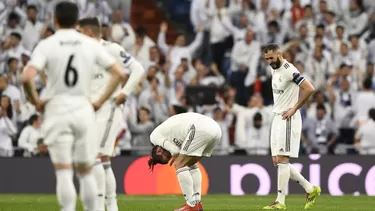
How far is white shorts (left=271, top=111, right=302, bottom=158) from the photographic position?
16203 millimetres

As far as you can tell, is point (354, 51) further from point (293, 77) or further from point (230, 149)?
point (293, 77)

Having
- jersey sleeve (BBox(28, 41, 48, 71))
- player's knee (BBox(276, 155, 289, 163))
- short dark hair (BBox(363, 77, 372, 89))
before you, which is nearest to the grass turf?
player's knee (BBox(276, 155, 289, 163))

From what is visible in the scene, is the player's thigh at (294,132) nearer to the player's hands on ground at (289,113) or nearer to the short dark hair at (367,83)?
the player's hands on ground at (289,113)

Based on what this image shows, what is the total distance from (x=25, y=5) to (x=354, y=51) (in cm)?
860

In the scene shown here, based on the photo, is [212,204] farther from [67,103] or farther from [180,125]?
[67,103]

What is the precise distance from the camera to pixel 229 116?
79.7 feet

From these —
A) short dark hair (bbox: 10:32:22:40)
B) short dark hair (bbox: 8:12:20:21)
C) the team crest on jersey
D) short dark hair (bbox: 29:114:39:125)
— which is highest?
short dark hair (bbox: 8:12:20:21)

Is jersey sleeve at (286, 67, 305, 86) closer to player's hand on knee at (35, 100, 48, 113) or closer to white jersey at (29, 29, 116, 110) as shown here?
white jersey at (29, 29, 116, 110)

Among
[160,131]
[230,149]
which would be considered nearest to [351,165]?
[230,149]

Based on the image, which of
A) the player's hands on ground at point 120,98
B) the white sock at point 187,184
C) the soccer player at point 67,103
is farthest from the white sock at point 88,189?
the white sock at point 187,184

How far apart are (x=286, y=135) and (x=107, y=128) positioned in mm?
4327

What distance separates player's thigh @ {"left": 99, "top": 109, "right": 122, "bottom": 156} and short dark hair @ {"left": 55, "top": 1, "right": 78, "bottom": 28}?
2.67 metres

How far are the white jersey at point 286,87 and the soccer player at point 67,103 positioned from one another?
6148 mm

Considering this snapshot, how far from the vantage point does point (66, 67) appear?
10250mm
